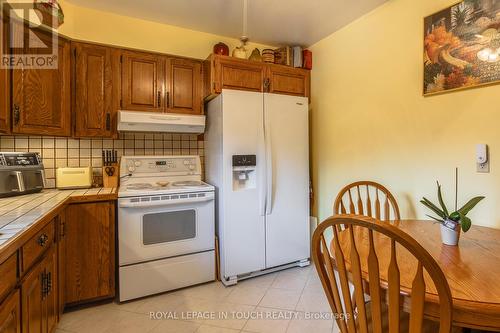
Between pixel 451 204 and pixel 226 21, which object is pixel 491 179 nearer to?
pixel 451 204

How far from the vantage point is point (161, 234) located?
2.17 meters

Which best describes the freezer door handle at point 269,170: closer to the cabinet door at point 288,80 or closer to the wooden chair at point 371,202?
the cabinet door at point 288,80

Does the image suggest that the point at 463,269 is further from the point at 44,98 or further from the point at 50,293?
the point at 44,98

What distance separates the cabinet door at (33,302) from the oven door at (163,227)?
74 centimetres

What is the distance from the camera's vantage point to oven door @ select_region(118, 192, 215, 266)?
6.70ft

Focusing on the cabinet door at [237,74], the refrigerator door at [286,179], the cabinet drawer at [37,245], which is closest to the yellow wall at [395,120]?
the refrigerator door at [286,179]

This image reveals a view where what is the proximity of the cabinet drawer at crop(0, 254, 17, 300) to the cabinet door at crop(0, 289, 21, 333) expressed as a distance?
1.5 inches

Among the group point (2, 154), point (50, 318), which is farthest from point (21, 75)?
point (50, 318)

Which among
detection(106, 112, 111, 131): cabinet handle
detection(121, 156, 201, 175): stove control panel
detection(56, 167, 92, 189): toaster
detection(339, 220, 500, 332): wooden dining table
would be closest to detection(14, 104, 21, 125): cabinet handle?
detection(56, 167, 92, 189): toaster

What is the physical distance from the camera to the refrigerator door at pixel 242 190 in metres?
2.30

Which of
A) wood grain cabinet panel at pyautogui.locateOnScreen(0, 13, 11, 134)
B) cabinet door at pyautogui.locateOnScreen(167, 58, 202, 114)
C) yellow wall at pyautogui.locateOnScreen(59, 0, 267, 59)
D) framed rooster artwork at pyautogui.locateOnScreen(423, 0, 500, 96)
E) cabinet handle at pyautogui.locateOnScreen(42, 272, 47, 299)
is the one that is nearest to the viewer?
cabinet handle at pyautogui.locateOnScreen(42, 272, 47, 299)

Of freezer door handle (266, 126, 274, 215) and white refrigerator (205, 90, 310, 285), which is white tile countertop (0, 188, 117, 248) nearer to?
white refrigerator (205, 90, 310, 285)

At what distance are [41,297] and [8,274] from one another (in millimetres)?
482

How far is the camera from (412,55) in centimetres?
195
